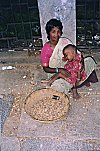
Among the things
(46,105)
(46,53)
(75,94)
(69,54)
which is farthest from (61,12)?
(46,105)

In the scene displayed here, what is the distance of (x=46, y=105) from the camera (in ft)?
16.6

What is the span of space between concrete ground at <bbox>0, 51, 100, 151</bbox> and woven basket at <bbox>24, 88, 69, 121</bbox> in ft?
0.30

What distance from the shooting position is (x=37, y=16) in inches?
218

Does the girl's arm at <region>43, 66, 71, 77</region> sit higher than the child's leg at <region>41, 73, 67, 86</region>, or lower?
higher

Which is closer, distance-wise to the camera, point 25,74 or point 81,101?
point 81,101

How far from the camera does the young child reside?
451 cm

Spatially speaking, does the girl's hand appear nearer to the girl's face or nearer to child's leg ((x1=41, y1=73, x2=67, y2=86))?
child's leg ((x1=41, y1=73, x2=67, y2=86))

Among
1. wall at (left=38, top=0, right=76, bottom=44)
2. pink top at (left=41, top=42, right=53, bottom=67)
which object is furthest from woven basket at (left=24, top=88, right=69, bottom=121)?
wall at (left=38, top=0, right=76, bottom=44)

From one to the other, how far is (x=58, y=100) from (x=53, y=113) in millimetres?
249

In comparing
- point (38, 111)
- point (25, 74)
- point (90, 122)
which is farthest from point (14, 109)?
point (90, 122)

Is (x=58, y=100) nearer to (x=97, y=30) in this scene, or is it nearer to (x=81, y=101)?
(x=81, y=101)

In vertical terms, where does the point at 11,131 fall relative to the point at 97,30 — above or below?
below

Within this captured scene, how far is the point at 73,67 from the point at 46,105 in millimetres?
742

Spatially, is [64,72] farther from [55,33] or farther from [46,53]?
[55,33]
